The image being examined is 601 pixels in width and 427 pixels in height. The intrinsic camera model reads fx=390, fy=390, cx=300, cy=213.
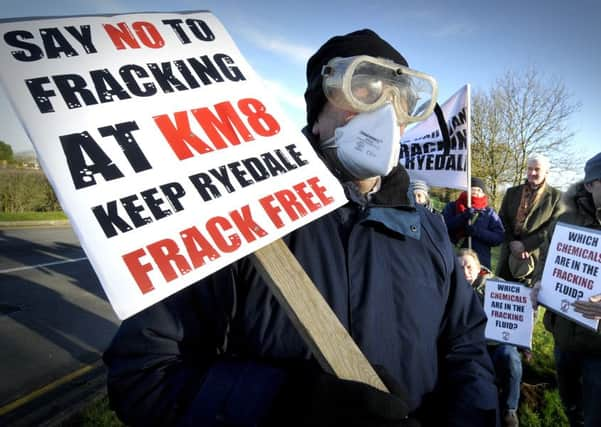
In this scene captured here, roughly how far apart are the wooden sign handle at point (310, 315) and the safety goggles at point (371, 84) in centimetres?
66

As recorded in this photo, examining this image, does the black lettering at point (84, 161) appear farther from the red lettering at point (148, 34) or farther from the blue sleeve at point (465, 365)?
the blue sleeve at point (465, 365)

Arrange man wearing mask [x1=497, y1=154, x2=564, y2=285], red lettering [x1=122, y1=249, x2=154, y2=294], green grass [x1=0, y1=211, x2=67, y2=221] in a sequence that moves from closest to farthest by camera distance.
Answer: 1. red lettering [x1=122, y1=249, x2=154, y2=294]
2. man wearing mask [x1=497, y1=154, x2=564, y2=285]
3. green grass [x1=0, y1=211, x2=67, y2=221]

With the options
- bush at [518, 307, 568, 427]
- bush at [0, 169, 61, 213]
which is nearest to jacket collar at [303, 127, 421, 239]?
bush at [518, 307, 568, 427]

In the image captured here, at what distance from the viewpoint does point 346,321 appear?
1102 millimetres

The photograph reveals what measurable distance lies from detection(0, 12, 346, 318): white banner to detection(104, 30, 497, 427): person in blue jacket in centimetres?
24

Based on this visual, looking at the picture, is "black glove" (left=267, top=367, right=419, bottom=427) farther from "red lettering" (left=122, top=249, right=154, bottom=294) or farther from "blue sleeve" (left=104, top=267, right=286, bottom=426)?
"red lettering" (left=122, top=249, right=154, bottom=294)

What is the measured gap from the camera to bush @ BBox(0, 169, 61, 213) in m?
15.5

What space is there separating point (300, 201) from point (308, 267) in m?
0.24

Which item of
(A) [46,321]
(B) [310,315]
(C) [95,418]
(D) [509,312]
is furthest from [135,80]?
(A) [46,321]

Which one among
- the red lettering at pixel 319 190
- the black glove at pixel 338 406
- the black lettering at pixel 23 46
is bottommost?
the black glove at pixel 338 406

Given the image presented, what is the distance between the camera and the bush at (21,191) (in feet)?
50.8

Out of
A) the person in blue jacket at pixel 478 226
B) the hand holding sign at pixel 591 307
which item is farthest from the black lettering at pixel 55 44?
the person in blue jacket at pixel 478 226

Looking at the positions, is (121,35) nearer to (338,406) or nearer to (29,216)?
(338,406)

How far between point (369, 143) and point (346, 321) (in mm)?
574
